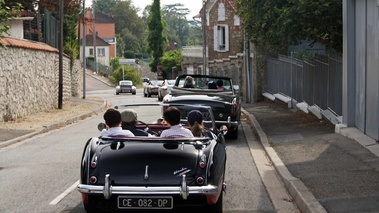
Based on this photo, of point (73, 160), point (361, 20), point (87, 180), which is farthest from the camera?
point (361, 20)

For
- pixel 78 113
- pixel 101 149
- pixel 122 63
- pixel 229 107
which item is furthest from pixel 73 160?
pixel 122 63

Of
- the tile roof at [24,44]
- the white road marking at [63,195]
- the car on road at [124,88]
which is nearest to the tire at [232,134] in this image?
the white road marking at [63,195]

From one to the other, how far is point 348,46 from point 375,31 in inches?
90.0

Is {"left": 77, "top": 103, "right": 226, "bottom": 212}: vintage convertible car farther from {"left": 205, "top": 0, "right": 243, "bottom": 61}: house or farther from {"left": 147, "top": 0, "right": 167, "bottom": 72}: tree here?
{"left": 147, "top": 0, "right": 167, "bottom": 72}: tree

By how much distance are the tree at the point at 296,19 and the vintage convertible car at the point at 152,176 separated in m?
11.5

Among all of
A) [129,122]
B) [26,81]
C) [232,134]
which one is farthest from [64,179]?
[26,81]

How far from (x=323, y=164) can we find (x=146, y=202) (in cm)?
563

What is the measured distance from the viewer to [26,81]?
96.7 ft

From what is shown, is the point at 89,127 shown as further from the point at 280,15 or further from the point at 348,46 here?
the point at 348,46

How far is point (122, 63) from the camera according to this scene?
94000 mm

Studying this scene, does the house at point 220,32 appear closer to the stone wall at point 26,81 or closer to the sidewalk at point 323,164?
the stone wall at point 26,81

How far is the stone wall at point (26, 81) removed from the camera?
84.7 feet

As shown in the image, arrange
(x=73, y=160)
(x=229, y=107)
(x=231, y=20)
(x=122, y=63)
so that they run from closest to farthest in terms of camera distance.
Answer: (x=73, y=160), (x=229, y=107), (x=231, y=20), (x=122, y=63)

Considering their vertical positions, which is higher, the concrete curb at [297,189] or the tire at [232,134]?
the tire at [232,134]
